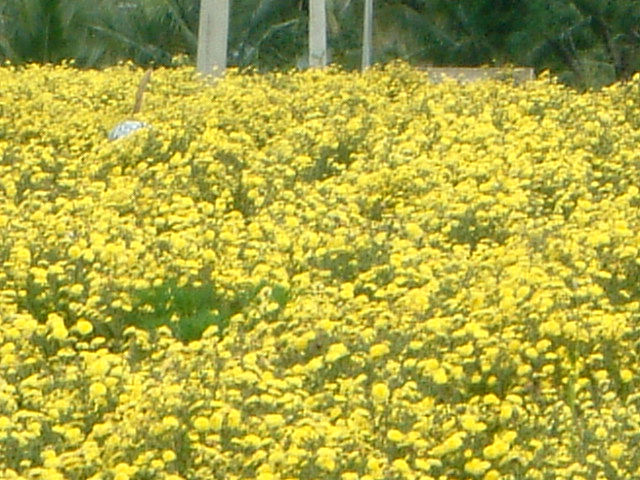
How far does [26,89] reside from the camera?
42.2ft

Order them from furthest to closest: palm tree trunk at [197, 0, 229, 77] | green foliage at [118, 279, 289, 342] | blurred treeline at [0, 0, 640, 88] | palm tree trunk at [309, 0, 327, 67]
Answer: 1. blurred treeline at [0, 0, 640, 88]
2. palm tree trunk at [309, 0, 327, 67]
3. palm tree trunk at [197, 0, 229, 77]
4. green foliage at [118, 279, 289, 342]

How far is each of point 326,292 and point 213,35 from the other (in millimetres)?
8463

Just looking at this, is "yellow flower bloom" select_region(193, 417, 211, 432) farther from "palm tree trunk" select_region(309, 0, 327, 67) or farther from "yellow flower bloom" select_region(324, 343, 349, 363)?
"palm tree trunk" select_region(309, 0, 327, 67)

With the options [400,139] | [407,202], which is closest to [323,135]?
[400,139]

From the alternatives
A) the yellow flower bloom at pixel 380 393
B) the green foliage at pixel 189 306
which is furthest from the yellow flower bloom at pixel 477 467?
the green foliage at pixel 189 306

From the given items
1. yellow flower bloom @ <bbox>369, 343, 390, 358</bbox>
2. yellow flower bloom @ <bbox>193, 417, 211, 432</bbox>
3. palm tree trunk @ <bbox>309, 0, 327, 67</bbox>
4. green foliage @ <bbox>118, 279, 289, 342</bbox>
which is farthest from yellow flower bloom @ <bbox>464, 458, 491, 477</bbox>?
palm tree trunk @ <bbox>309, 0, 327, 67</bbox>

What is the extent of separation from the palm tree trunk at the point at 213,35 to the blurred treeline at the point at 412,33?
19.4ft

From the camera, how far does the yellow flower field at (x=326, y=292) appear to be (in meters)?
4.82

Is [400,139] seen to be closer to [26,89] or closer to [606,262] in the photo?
[606,262]

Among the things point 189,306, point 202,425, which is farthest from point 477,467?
point 189,306

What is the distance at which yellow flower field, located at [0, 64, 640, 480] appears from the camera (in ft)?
15.8

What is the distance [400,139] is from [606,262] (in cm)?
297

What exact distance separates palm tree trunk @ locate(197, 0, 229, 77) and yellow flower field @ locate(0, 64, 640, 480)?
3499 mm

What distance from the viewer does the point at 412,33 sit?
27531 mm
